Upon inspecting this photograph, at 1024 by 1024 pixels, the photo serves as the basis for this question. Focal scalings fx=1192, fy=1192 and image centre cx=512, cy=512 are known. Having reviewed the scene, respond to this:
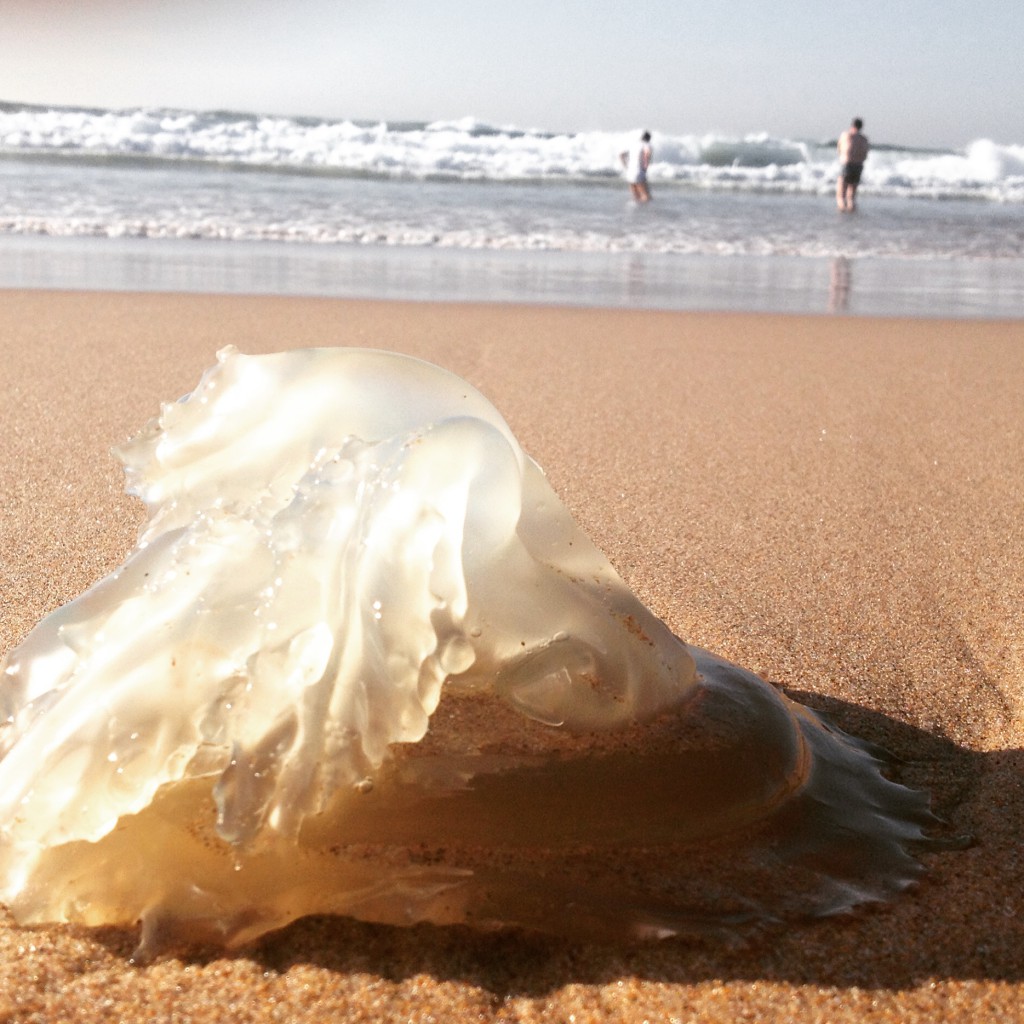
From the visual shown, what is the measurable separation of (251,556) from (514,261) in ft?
23.0

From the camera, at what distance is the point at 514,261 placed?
795 centimetres

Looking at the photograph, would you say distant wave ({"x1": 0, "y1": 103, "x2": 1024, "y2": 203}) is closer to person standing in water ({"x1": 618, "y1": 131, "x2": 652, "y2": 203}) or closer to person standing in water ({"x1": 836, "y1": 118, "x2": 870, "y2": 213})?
person standing in water ({"x1": 618, "y1": 131, "x2": 652, "y2": 203})

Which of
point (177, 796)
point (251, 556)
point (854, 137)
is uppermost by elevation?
point (854, 137)

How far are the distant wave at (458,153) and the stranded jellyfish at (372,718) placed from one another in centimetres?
1490

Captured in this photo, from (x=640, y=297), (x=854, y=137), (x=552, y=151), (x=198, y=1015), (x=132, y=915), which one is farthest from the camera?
(x=552, y=151)

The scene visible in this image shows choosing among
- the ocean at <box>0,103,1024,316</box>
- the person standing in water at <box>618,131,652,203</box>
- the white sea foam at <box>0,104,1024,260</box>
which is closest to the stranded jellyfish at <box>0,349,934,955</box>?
the ocean at <box>0,103,1024,316</box>

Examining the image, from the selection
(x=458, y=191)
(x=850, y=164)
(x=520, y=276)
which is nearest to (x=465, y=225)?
(x=520, y=276)

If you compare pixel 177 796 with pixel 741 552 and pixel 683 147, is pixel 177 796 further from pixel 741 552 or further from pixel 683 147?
pixel 683 147

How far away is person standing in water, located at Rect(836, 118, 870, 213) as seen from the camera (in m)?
13.8

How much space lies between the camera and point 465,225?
10.1 m

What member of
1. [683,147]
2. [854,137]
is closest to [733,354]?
[854,137]

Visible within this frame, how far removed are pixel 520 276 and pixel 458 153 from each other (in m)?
13.2

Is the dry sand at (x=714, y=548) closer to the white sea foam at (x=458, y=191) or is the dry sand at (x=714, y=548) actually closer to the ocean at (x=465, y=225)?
the ocean at (x=465, y=225)

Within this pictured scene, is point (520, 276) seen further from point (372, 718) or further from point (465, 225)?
point (372, 718)
